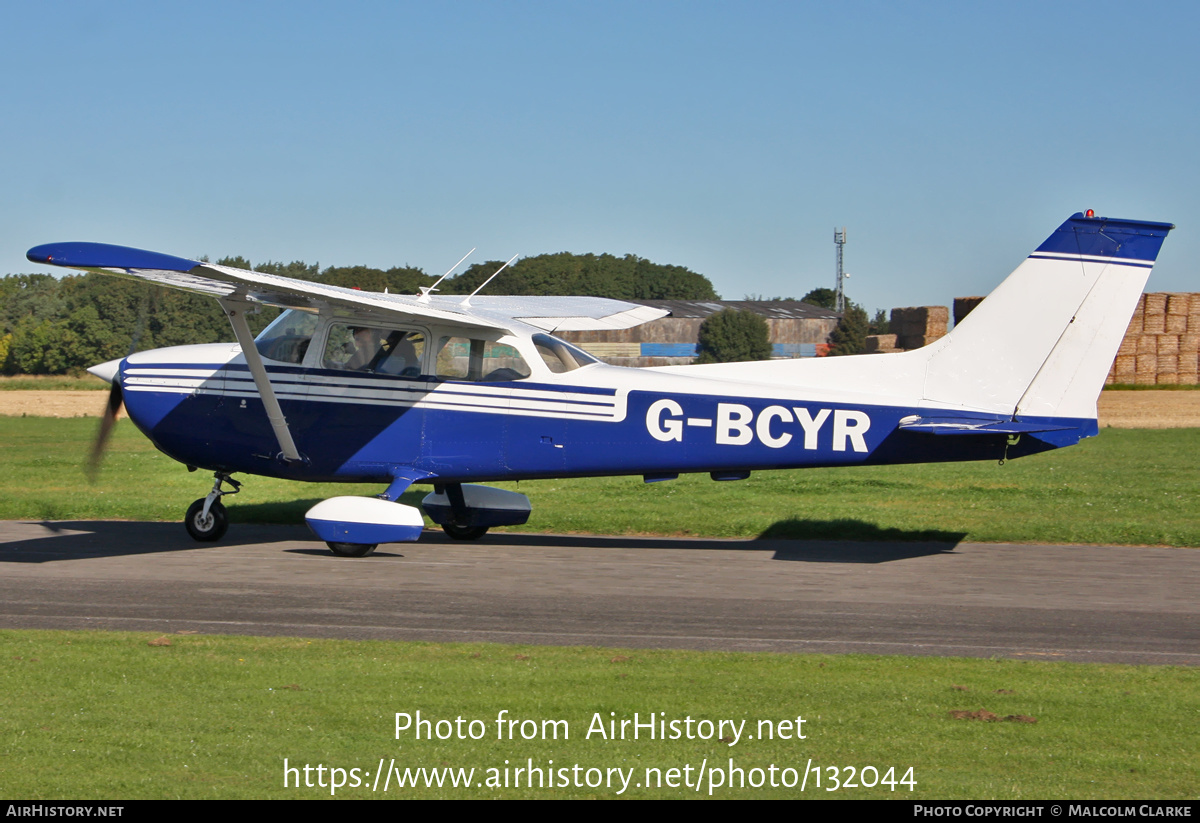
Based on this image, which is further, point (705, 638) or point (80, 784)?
point (705, 638)

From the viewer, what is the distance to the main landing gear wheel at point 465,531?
12047 millimetres

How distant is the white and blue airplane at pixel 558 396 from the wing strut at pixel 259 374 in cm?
2

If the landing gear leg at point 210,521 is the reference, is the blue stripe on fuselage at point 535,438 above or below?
above

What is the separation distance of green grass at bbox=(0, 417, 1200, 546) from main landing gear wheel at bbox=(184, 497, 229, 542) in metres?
1.78

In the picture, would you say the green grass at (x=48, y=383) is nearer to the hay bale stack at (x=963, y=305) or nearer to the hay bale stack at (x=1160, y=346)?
the hay bale stack at (x=963, y=305)

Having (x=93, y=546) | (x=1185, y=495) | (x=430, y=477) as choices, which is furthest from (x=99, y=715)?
(x=1185, y=495)

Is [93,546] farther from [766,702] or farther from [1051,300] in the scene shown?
[1051,300]

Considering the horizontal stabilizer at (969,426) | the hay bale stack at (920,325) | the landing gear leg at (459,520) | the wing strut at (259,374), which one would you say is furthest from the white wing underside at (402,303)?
the hay bale stack at (920,325)

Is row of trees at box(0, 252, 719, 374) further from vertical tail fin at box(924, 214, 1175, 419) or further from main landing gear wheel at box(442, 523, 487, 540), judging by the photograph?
vertical tail fin at box(924, 214, 1175, 419)

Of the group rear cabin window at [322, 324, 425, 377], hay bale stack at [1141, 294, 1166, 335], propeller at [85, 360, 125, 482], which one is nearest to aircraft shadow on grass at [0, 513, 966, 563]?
propeller at [85, 360, 125, 482]

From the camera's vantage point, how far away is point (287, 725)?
5.08 m

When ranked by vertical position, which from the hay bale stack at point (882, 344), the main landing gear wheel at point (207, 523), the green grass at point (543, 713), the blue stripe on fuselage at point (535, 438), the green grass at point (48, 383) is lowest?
the green grass at point (543, 713)

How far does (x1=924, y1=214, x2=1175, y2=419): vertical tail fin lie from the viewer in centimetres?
950
